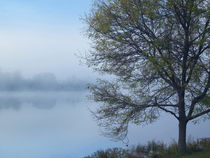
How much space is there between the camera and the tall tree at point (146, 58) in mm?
11734

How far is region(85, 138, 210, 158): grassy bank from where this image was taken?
13.0 metres

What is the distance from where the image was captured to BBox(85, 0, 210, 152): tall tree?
11734 mm

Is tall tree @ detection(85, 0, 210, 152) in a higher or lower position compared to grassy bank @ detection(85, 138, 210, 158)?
higher

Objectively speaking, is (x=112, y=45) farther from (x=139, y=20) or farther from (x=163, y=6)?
(x=163, y=6)

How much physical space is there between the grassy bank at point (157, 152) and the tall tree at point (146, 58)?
748 millimetres

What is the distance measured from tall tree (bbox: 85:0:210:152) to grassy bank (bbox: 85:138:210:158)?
748 millimetres

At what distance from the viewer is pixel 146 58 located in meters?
12.3

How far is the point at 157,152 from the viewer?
14328 mm

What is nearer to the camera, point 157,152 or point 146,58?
point 146,58

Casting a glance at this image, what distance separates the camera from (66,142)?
33.7 m

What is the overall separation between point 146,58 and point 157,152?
5.40 m

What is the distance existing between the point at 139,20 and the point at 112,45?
170cm

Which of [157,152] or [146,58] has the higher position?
[146,58]

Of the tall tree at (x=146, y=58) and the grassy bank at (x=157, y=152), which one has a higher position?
the tall tree at (x=146, y=58)
